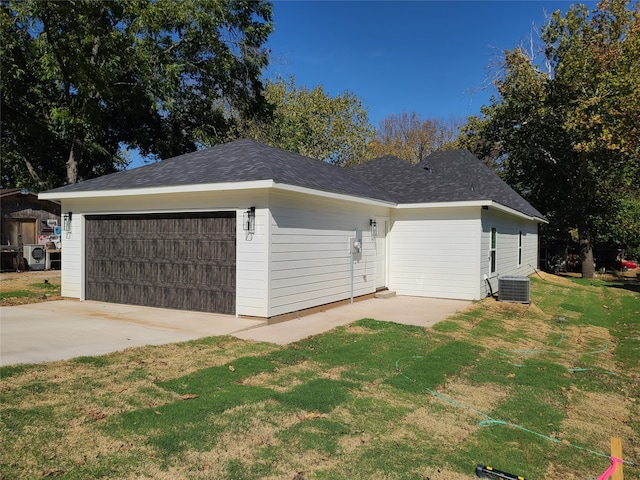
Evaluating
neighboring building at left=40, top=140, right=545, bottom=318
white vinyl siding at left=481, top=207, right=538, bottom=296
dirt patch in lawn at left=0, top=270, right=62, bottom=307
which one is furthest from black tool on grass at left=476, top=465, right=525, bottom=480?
dirt patch in lawn at left=0, top=270, right=62, bottom=307

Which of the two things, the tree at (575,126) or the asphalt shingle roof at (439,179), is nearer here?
the asphalt shingle roof at (439,179)

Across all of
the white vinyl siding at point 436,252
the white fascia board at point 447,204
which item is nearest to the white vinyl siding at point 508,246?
the white vinyl siding at point 436,252

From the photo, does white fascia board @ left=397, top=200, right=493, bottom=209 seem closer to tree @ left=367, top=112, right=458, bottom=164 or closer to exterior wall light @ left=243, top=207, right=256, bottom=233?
exterior wall light @ left=243, top=207, right=256, bottom=233

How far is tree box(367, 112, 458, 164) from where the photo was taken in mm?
38438

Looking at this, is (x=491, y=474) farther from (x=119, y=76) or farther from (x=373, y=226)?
(x=119, y=76)

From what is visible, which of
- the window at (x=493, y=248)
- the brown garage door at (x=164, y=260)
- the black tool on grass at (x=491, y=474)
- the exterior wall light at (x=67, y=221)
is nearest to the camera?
the black tool on grass at (x=491, y=474)

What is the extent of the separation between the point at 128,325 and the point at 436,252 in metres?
8.08

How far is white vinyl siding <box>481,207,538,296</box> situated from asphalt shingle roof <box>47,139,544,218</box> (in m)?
0.95

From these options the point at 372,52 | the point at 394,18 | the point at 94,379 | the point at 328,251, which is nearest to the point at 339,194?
the point at 328,251

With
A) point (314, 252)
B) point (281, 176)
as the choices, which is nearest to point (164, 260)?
point (314, 252)

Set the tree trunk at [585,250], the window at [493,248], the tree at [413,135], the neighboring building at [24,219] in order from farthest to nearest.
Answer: the tree at [413,135] < the tree trunk at [585,250] < the neighboring building at [24,219] < the window at [493,248]

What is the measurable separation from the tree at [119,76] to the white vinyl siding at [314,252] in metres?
8.84

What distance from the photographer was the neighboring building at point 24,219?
68.0 feet

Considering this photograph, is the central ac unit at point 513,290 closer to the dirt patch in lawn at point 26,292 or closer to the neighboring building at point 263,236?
the neighboring building at point 263,236
